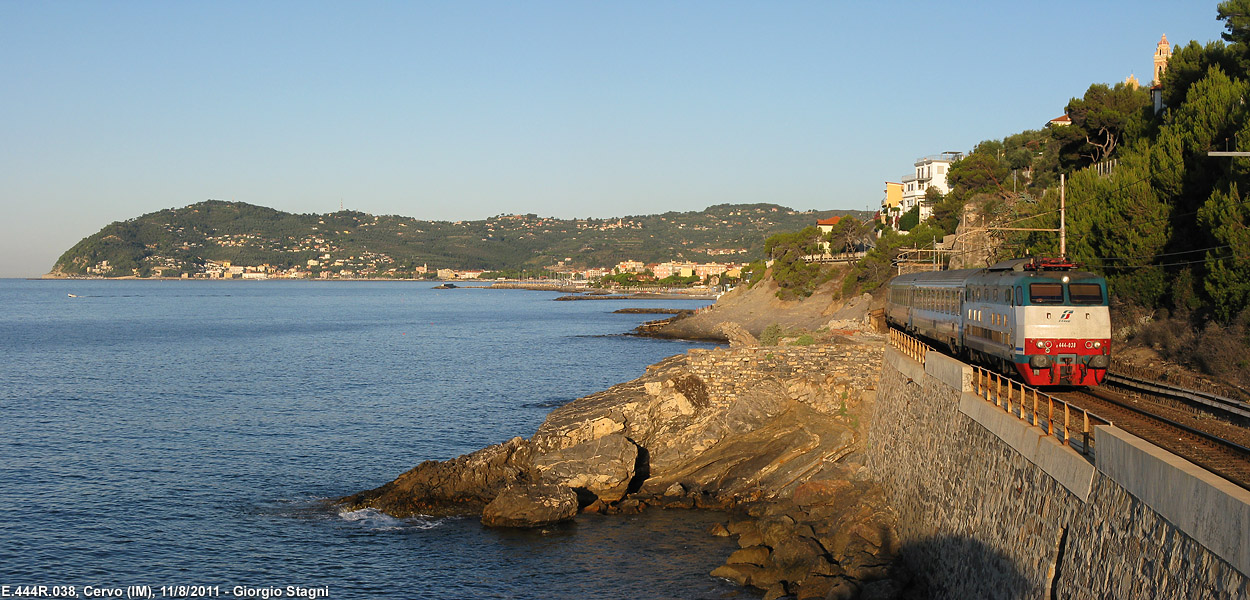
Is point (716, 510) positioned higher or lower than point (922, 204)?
lower

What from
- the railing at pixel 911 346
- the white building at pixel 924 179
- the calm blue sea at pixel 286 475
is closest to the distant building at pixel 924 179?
the white building at pixel 924 179

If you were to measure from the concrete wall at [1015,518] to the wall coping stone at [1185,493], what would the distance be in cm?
7

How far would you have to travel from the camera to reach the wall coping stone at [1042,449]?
10.5 m

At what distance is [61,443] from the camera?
35.1m

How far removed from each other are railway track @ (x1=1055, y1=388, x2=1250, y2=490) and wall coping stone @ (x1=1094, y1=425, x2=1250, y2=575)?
0.80 m

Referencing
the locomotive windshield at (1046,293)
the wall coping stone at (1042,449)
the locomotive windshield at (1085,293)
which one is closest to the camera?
the wall coping stone at (1042,449)

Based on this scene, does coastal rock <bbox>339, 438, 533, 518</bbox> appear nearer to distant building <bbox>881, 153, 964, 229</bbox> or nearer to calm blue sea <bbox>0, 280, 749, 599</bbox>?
calm blue sea <bbox>0, 280, 749, 599</bbox>

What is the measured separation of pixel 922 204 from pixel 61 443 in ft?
281

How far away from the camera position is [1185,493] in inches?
318

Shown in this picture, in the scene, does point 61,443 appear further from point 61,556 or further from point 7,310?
point 7,310

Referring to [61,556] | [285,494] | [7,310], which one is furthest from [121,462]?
[7,310]

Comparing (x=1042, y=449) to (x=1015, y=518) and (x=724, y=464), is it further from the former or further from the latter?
(x=724, y=464)

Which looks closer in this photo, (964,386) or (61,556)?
(964,386)

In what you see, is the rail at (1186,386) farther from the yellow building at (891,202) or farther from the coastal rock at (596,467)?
the yellow building at (891,202)
